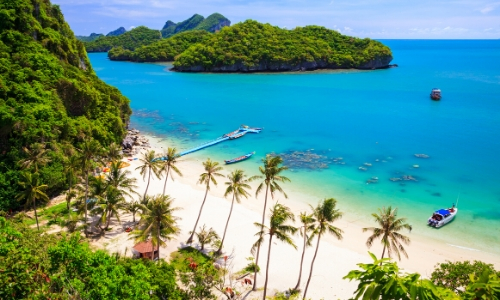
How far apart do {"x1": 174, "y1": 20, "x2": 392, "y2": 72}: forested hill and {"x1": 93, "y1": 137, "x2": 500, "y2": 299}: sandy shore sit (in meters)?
126

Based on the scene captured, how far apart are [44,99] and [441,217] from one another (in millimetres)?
45735

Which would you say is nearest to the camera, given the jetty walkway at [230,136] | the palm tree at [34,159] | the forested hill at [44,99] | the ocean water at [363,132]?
the palm tree at [34,159]

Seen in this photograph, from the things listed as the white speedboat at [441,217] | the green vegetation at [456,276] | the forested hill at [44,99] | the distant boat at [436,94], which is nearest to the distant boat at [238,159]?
the forested hill at [44,99]

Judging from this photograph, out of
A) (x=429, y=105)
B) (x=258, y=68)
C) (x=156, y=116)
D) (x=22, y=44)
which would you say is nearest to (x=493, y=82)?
(x=429, y=105)

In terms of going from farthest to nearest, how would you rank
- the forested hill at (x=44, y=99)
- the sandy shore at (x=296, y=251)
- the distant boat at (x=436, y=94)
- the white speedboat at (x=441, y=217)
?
the distant boat at (x=436, y=94), the white speedboat at (x=441, y=217), the forested hill at (x=44, y=99), the sandy shore at (x=296, y=251)

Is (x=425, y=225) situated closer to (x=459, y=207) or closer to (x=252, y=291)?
(x=459, y=207)

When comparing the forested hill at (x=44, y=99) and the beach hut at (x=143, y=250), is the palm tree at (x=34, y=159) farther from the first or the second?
the beach hut at (x=143, y=250)

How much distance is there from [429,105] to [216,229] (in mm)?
80088

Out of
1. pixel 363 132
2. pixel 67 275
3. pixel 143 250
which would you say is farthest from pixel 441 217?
pixel 363 132

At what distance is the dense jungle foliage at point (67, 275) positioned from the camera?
1670cm

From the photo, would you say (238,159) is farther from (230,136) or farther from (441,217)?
(441,217)

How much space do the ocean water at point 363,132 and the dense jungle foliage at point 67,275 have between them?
2558 centimetres

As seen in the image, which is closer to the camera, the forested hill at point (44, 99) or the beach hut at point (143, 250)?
the beach hut at point (143, 250)

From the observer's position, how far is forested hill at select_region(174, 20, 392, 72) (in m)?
158
